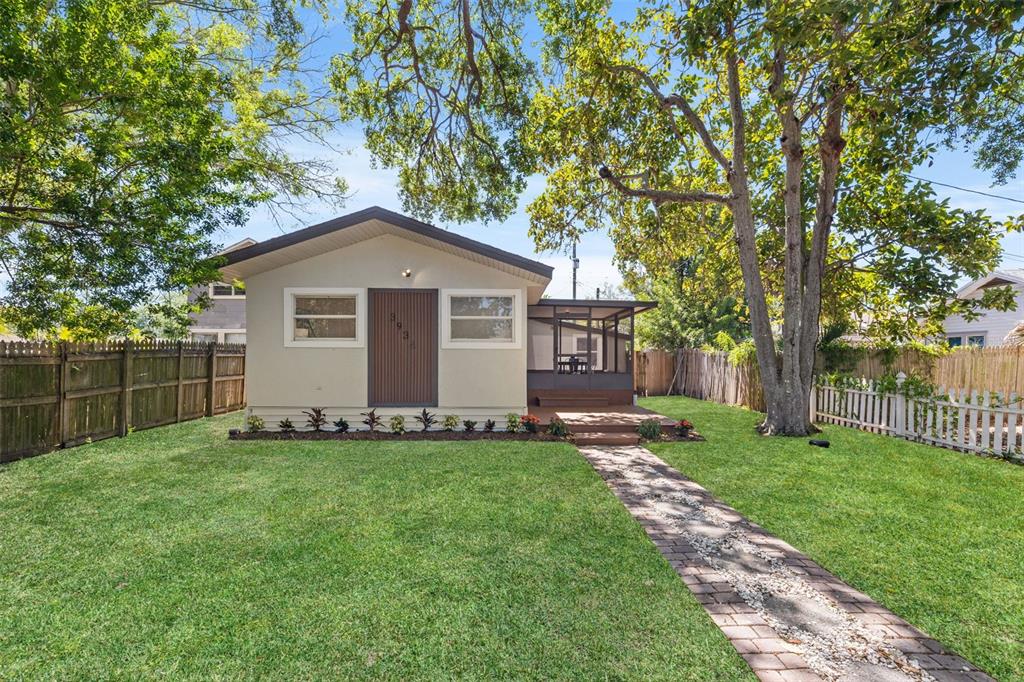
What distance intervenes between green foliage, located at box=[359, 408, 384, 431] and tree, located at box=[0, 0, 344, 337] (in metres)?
3.49

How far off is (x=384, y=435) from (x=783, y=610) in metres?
6.72

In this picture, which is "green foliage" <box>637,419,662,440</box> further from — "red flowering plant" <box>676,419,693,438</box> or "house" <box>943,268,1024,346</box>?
"house" <box>943,268,1024,346</box>

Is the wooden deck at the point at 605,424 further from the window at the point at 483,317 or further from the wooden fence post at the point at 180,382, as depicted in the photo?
the wooden fence post at the point at 180,382

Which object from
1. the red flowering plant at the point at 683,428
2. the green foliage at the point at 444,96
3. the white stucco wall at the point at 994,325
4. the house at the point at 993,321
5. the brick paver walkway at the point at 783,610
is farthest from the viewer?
the white stucco wall at the point at 994,325

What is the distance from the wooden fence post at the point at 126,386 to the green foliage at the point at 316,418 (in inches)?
113

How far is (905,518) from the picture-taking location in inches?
169

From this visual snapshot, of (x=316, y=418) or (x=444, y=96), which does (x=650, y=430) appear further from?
(x=444, y=96)

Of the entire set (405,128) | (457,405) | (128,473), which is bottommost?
(128,473)

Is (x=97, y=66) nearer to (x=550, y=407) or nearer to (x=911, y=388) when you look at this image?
(x=550, y=407)

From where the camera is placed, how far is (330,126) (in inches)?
490

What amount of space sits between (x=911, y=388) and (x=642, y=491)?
6242mm

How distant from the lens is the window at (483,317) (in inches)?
347

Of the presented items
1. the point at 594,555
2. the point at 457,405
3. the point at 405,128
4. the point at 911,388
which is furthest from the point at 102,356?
the point at 911,388

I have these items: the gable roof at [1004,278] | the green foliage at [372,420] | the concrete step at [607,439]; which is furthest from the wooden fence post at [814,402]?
the gable roof at [1004,278]
